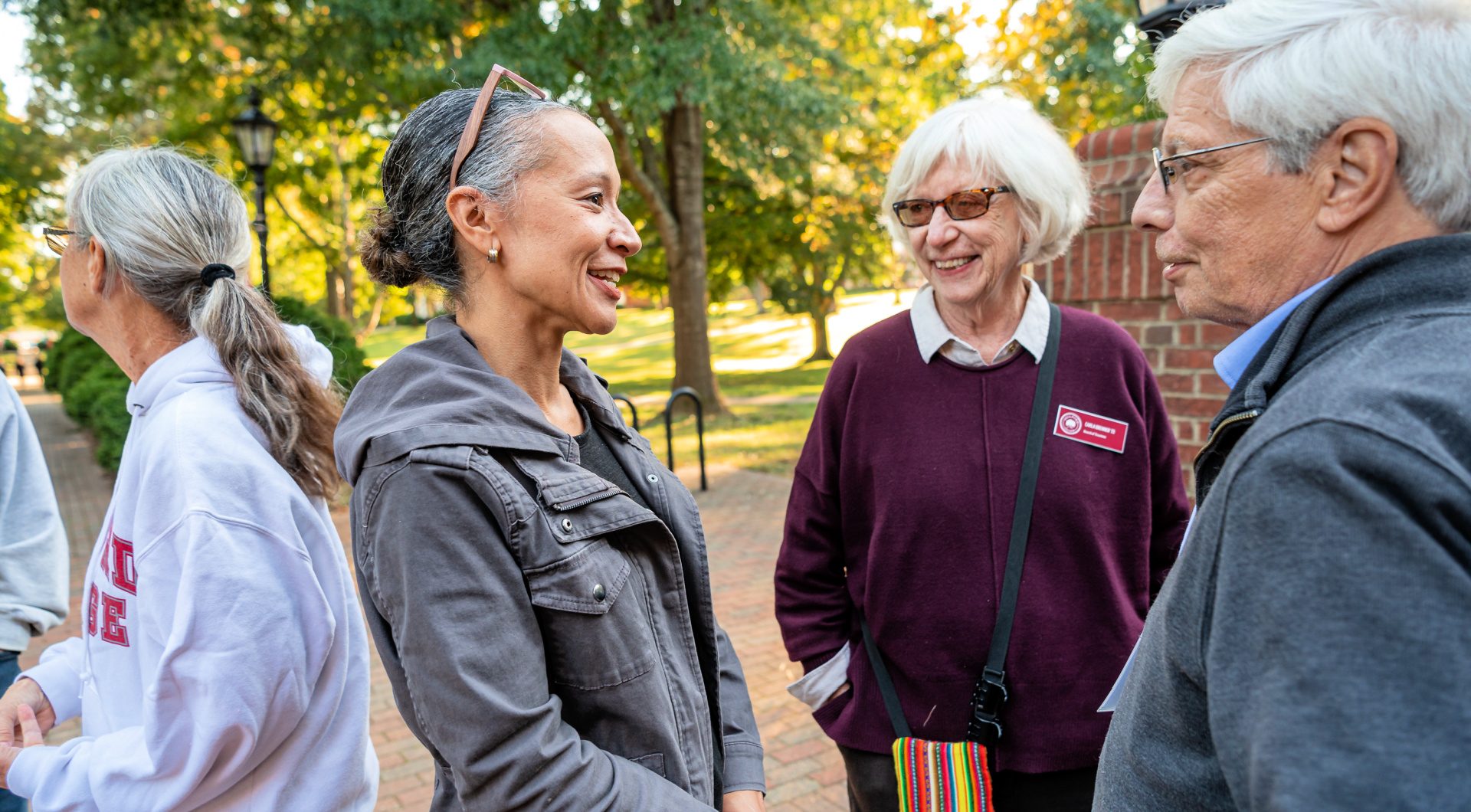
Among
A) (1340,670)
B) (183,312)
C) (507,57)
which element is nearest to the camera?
(1340,670)

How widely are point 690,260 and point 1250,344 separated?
524 inches

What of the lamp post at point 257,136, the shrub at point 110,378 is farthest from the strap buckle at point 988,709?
the lamp post at point 257,136

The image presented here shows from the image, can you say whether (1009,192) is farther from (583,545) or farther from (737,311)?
(737,311)

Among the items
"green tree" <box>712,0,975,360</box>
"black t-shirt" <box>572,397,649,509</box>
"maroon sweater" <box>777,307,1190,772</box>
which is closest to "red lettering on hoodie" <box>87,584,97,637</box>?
"black t-shirt" <box>572,397,649,509</box>

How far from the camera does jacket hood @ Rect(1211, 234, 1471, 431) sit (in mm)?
896

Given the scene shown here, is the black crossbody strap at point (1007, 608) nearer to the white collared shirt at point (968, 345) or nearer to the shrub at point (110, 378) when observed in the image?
the white collared shirt at point (968, 345)

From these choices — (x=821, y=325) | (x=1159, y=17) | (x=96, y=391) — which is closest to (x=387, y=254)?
(x=1159, y=17)

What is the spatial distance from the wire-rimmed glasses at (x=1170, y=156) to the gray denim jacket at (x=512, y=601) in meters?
0.93

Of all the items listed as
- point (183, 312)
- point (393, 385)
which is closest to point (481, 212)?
point (393, 385)

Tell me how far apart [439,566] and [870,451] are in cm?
115

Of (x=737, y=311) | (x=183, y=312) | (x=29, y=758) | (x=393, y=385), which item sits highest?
(x=183, y=312)

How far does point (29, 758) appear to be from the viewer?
1.62 m

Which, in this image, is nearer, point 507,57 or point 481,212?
point 481,212

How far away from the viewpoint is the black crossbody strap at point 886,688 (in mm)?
2033
